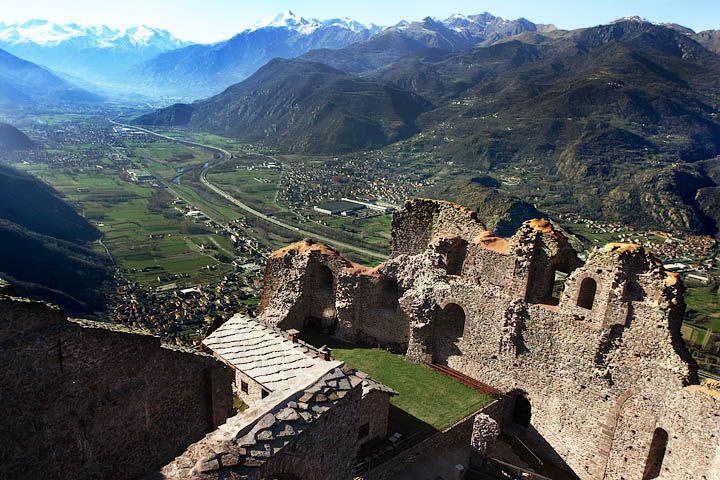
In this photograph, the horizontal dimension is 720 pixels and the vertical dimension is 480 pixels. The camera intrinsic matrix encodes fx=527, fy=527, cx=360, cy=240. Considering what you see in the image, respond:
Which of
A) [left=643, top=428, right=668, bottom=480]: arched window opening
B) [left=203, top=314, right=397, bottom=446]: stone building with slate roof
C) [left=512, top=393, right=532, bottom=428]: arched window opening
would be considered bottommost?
[left=512, top=393, right=532, bottom=428]: arched window opening

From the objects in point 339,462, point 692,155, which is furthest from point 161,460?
point 692,155

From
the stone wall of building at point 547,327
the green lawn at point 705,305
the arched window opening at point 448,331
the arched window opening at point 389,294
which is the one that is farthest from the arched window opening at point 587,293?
the green lawn at point 705,305

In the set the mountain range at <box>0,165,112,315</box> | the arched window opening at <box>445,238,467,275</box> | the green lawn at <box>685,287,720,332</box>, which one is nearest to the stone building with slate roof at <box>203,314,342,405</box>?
the arched window opening at <box>445,238,467,275</box>

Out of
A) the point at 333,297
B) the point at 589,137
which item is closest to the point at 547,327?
the point at 333,297

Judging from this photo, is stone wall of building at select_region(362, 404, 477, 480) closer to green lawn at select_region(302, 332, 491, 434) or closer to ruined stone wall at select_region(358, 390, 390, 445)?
green lawn at select_region(302, 332, 491, 434)

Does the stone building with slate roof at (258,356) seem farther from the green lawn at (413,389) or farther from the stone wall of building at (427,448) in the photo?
the green lawn at (413,389)

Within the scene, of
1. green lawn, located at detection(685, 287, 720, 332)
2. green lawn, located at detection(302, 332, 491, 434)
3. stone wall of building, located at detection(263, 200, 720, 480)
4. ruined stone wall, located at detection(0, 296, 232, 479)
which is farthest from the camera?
green lawn, located at detection(685, 287, 720, 332)

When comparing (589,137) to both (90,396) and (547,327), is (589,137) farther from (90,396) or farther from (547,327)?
(90,396)
